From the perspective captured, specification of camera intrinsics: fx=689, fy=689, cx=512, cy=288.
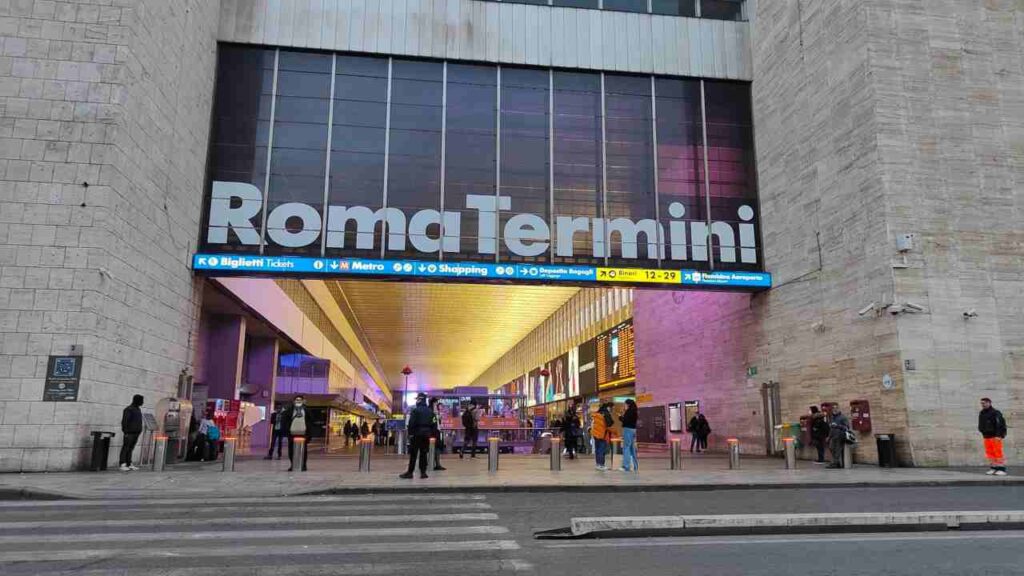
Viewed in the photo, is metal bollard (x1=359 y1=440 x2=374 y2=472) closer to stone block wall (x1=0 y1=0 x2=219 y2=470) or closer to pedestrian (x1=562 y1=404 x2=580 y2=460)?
stone block wall (x1=0 y1=0 x2=219 y2=470)

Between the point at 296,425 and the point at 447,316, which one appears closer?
the point at 296,425

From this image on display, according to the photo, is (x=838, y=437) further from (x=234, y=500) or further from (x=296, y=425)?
(x=234, y=500)

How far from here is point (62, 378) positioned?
14297 mm

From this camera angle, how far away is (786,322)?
2133 cm

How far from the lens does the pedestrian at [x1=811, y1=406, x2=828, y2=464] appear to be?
18.2 m

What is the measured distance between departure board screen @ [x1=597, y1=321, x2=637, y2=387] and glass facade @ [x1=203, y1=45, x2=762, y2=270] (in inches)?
501

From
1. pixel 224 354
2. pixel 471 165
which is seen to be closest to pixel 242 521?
pixel 471 165

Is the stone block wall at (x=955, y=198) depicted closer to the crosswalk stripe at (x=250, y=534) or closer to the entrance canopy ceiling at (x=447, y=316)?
the crosswalk stripe at (x=250, y=534)

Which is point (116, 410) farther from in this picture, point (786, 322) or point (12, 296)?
point (786, 322)

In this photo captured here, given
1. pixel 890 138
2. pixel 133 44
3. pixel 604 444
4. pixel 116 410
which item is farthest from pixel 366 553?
pixel 890 138

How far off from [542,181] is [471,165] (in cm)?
233

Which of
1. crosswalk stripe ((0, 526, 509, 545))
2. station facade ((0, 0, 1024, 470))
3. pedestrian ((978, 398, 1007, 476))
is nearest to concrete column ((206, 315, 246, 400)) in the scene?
station facade ((0, 0, 1024, 470))

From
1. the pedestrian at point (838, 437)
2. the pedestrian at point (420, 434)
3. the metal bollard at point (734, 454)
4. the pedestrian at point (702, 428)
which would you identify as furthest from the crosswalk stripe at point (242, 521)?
the pedestrian at point (702, 428)

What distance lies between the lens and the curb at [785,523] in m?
7.20
